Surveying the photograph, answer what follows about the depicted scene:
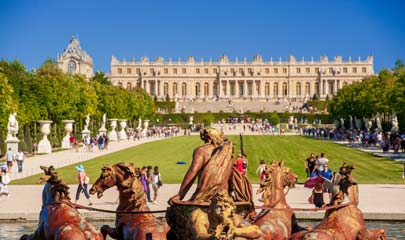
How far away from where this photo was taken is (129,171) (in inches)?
283

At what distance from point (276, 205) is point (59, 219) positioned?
2.14 m

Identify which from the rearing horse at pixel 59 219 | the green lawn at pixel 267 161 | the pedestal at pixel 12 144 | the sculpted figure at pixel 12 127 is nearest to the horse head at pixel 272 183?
the rearing horse at pixel 59 219

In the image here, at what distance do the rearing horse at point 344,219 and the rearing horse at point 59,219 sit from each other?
2.00 meters

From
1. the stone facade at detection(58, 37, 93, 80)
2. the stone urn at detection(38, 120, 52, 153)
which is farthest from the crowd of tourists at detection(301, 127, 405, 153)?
the stone facade at detection(58, 37, 93, 80)

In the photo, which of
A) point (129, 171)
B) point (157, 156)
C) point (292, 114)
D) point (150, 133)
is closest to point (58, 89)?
point (157, 156)

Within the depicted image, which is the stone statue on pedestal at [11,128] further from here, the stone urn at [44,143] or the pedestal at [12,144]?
the stone urn at [44,143]

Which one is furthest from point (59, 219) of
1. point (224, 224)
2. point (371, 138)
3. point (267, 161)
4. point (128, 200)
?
point (371, 138)

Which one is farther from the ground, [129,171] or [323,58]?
[323,58]

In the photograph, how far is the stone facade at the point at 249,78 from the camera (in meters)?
158

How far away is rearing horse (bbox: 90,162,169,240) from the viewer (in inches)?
277

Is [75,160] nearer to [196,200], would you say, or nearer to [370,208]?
[370,208]

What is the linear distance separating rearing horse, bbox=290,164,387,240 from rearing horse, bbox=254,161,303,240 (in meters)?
0.21

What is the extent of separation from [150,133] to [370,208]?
5558 centimetres

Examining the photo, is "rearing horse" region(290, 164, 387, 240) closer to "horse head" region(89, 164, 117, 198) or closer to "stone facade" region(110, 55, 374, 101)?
"horse head" region(89, 164, 117, 198)
